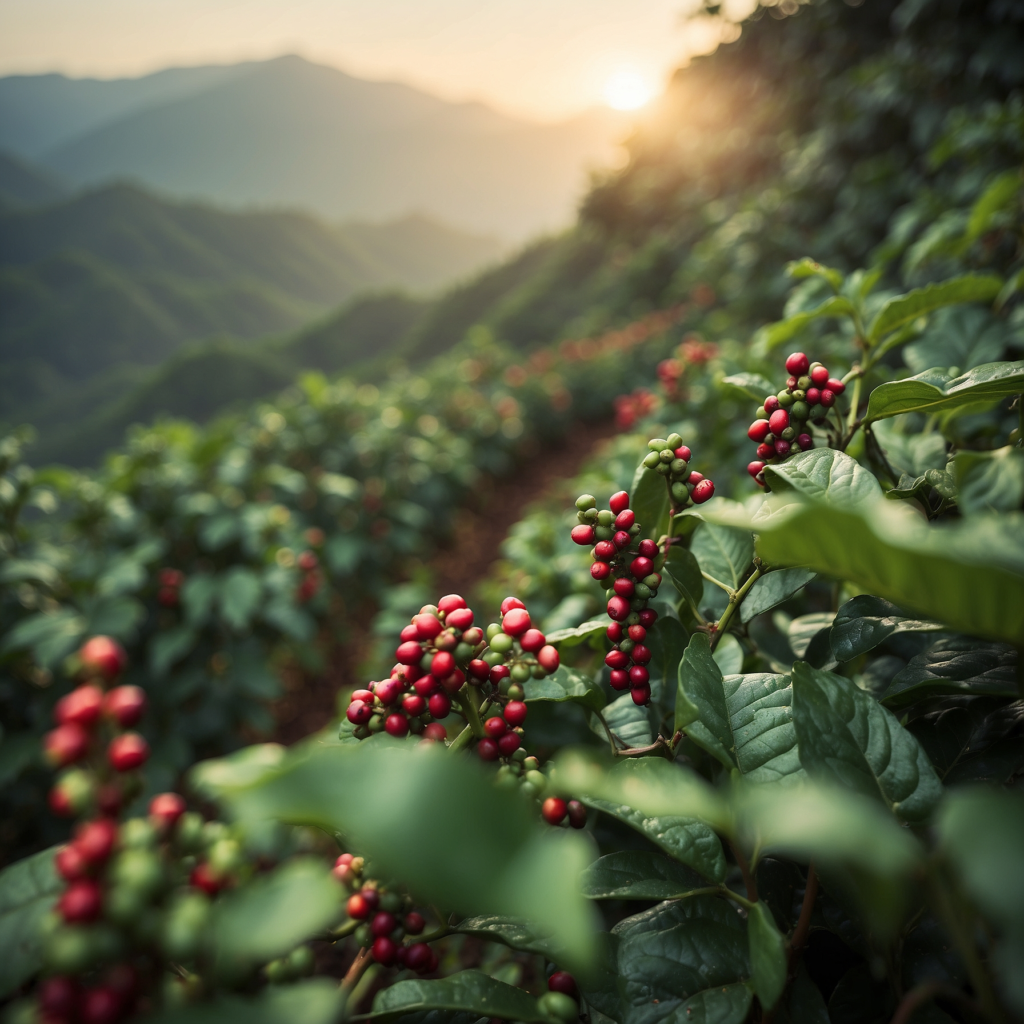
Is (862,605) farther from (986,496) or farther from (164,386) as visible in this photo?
(164,386)

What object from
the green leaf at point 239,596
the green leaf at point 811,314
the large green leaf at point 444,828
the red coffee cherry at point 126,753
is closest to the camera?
the large green leaf at point 444,828

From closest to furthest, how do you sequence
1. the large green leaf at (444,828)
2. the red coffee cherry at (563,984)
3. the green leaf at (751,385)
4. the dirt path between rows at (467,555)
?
the large green leaf at (444,828) < the red coffee cherry at (563,984) < the green leaf at (751,385) < the dirt path between rows at (467,555)

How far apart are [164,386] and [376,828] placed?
79.2 feet

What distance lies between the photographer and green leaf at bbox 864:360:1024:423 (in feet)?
2.29

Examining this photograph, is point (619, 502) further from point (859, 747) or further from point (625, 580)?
point (859, 747)

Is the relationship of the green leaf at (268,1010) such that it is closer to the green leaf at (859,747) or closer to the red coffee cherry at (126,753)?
the red coffee cherry at (126,753)

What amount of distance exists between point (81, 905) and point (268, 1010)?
149 millimetres

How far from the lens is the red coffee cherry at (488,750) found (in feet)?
2.19

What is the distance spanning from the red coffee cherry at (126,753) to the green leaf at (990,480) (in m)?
0.77

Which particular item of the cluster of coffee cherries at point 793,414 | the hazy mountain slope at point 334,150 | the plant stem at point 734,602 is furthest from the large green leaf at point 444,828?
the hazy mountain slope at point 334,150

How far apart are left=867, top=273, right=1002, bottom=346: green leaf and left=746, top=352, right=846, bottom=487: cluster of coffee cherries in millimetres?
424

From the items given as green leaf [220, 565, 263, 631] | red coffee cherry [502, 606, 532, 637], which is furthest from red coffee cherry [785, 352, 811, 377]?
green leaf [220, 565, 263, 631]

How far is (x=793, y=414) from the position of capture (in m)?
0.80

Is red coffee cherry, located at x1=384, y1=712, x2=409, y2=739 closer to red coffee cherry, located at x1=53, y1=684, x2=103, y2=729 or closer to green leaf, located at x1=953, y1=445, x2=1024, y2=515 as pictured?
red coffee cherry, located at x1=53, y1=684, x2=103, y2=729
